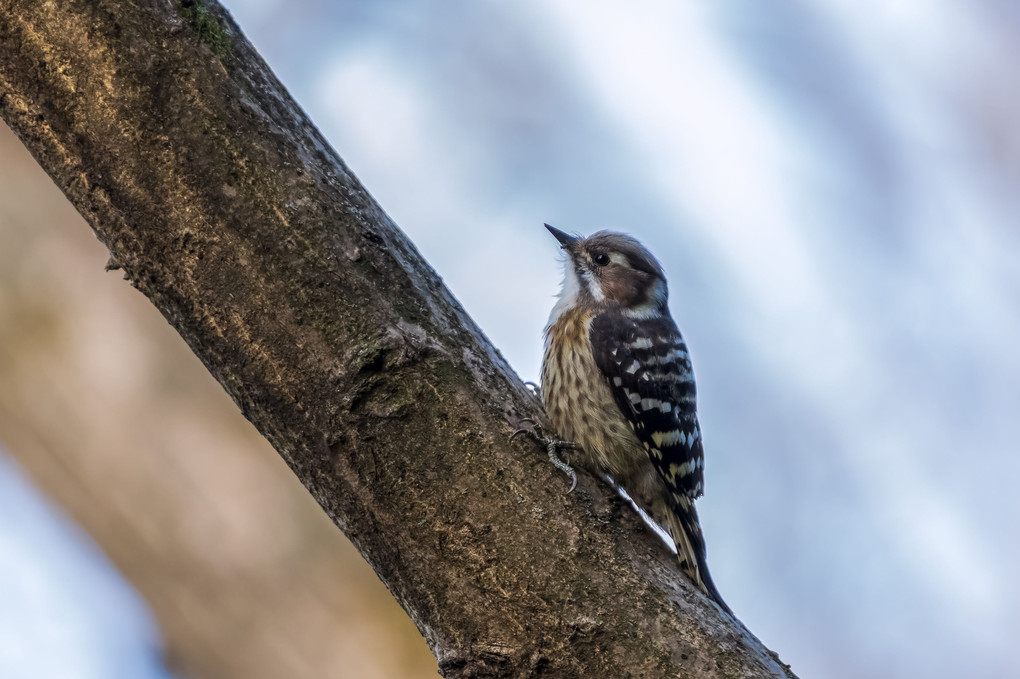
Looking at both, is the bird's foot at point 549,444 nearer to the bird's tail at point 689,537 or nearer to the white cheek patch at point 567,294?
the bird's tail at point 689,537

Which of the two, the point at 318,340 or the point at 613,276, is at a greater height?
the point at 613,276

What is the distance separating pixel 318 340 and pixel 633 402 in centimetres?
210

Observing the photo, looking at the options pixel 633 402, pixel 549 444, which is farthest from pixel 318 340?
pixel 633 402

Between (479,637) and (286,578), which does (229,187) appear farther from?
(286,578)

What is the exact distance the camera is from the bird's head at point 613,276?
4.73 m

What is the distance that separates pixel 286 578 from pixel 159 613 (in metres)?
0.64

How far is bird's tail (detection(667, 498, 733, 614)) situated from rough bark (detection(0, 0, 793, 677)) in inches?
42.2

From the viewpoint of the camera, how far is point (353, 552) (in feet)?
13.0

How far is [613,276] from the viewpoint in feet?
15.9

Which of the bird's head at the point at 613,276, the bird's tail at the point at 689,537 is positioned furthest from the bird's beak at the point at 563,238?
the bird's tail at the point at 689,537

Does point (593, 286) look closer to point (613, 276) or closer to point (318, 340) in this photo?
point (613, 276)

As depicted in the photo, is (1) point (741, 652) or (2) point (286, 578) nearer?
(1) point (741, 652)

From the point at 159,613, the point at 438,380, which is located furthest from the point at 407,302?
the point at 159,613

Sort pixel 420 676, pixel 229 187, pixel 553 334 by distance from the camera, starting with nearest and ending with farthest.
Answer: pixel 229 187
pixel 420 676
pixel 553 334
